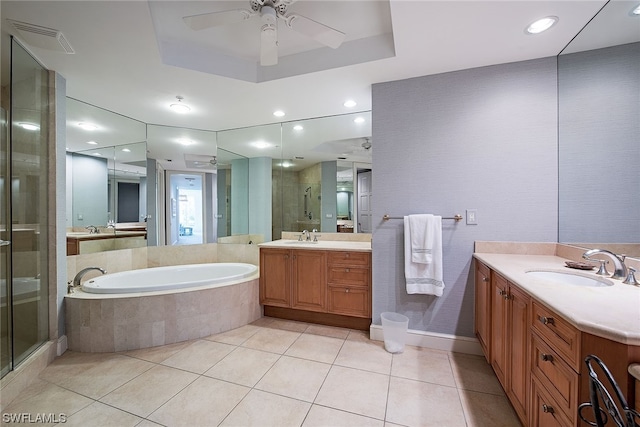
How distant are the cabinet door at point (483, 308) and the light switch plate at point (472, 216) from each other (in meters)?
0.33

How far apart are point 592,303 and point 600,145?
4.54 feet

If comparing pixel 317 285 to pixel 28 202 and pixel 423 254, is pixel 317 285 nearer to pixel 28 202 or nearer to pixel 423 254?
pixel 423 254

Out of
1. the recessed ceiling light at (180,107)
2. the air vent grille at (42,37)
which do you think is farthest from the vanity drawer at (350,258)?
the air vent grille at (42,37)

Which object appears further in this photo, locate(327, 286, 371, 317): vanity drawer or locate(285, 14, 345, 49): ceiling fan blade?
locate(327, 286, 371, 317): vanity drawer

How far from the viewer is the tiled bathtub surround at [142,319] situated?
2199mm

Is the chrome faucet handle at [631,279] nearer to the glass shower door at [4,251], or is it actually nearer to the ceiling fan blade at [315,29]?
the ceiling fan blade at [315,29]

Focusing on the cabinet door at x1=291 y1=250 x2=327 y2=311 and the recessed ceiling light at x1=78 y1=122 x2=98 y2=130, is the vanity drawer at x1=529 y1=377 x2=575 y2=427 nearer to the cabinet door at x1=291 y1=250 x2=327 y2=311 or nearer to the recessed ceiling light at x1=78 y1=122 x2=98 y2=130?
the cabinet door at x1=291 y1=250 x2=327 y2=311

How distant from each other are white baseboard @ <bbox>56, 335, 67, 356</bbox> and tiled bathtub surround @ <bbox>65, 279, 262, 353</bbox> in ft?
0.12

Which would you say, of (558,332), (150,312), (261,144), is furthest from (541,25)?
(150,312)

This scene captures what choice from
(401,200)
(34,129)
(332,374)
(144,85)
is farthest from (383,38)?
(34,129)

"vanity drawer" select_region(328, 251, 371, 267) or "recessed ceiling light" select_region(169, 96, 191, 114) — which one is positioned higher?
"recessed ceiling light" select_region(169, 96, 191, 114)

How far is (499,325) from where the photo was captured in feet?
5.30

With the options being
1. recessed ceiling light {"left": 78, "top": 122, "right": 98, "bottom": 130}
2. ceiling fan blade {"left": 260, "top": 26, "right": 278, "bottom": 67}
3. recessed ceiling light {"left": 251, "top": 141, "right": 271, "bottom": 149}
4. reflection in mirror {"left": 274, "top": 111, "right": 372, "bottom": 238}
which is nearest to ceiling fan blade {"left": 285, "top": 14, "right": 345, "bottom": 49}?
ceiling fan blade {"left": 260, "top": 26, "right": 278, "bottom": 67}

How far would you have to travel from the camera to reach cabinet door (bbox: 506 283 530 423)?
4.16 feet
